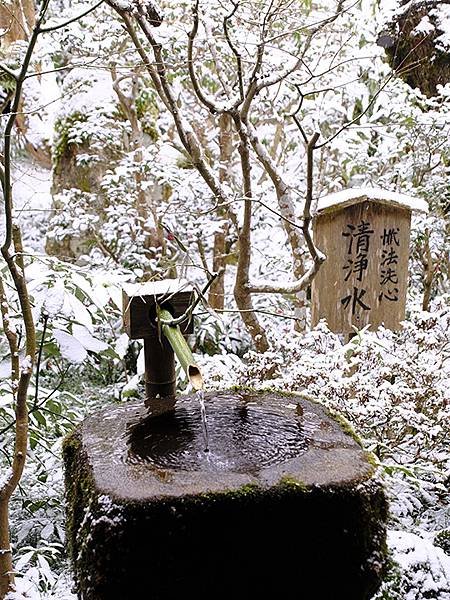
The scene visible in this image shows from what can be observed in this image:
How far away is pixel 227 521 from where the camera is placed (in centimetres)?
130

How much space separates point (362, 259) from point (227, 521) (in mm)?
2241

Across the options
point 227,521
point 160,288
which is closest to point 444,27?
point 160,288

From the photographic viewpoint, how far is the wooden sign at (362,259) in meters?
3.22

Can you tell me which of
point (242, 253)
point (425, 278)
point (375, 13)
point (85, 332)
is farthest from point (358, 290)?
point (375, 13)

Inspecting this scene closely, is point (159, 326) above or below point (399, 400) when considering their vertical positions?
above

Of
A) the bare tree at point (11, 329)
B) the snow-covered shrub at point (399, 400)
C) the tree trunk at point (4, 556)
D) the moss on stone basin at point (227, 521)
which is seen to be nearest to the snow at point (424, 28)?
the snow-covered shrub at point (399, 400)

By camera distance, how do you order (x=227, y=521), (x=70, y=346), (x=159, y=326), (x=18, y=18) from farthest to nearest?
(x=18, y=18) → (x=70, y=346) → (x=159, y=326) → (x=227, y=521)

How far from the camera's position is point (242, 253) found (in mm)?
3506

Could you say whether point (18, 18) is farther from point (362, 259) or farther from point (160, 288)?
point (160, 288)

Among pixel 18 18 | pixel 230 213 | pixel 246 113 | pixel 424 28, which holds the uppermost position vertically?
pixel 424 28

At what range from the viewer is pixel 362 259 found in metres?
3.23

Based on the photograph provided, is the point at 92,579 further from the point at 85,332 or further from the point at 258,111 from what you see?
the point at 258,111

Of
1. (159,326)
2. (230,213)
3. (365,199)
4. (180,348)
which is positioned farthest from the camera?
(230,213)

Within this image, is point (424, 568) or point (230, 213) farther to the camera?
point (230, 213)
